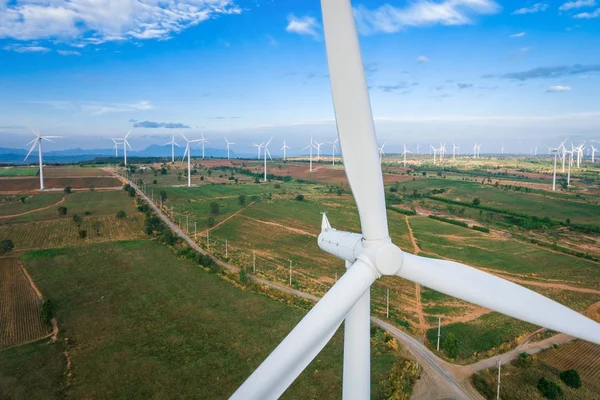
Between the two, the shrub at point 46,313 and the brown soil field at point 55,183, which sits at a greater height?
the brown soil field at point 55,183

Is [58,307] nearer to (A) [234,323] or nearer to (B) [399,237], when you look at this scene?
Answer: (A) [234,323]

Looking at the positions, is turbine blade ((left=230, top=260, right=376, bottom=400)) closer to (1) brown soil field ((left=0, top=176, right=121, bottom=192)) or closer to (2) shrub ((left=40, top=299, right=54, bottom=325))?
(2) shrub ((left=40, top=299, right=54, bottom=325))

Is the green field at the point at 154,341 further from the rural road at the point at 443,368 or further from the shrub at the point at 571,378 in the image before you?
the shrub at the point at 571,378

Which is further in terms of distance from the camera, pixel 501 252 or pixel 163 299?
pixel 501 252

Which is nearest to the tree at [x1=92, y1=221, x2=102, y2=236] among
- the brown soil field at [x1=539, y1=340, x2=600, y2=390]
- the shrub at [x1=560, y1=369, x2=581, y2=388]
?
the brown soil field at [x1=539, y1=340, x2=600, y2=390]

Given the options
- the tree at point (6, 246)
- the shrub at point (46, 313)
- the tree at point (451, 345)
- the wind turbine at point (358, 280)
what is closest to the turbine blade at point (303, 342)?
the wind turbine at point (358, 280)

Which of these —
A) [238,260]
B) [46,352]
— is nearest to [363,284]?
[46,352]
